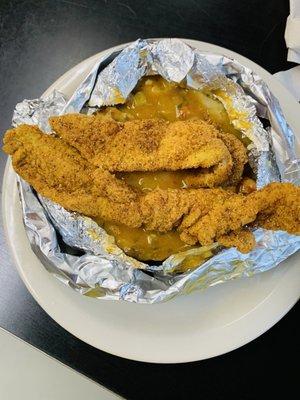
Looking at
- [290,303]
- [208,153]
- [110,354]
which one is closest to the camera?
[208,153]

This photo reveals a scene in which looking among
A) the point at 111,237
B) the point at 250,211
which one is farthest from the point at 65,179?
the point at 250,211

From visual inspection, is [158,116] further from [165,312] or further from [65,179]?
[165,312]

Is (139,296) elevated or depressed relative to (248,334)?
elevated

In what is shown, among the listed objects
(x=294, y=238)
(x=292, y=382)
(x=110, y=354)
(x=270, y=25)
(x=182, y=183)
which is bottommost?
(x=292, y=382)

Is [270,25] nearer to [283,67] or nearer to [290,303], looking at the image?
[283,67]

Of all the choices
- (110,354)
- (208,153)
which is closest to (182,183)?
(208,153)

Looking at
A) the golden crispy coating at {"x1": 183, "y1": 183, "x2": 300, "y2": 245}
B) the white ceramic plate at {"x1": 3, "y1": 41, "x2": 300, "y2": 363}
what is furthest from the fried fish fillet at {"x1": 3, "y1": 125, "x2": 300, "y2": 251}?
the white ceramic plate at {"x1": 3, "y1": 41, "x2": 300, "y2": 363}
